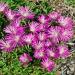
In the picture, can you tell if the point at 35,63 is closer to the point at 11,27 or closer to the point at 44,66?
the point at 44,66

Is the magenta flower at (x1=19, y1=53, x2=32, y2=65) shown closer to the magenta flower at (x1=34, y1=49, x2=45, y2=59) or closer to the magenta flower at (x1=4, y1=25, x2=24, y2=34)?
the magenta flower at (x1=34, y1=49, x2=45, y2=59)

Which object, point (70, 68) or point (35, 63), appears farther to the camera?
point (70, 68)

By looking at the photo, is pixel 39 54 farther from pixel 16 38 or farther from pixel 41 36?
pixel 16 38

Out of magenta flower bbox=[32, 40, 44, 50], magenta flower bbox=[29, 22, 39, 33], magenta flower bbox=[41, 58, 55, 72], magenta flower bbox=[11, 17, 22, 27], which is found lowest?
magenta flower bbox=[41, 58, 55, 72]

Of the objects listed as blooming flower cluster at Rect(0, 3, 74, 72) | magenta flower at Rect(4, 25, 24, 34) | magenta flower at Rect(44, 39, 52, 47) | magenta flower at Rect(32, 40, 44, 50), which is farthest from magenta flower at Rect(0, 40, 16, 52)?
magenta flower at Rect(44, 39, 52, 47)

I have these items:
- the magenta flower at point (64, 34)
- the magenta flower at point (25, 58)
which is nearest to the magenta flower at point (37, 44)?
the magenta flower at point (25, 58)

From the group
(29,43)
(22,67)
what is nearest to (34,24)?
(29,43)

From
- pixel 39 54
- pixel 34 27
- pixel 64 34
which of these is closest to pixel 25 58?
pixel 39 54

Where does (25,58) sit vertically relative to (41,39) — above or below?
below

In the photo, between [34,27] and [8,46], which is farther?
[34,27]
